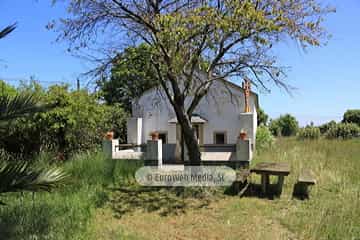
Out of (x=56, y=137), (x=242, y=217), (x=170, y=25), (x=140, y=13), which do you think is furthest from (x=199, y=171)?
(x=56, y=137)

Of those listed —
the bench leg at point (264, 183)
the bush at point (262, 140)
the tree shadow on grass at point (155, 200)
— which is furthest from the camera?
the bush at point (262, 140)

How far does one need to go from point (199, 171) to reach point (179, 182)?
76 centimetres

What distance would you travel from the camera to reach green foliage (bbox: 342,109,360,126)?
1900 inches

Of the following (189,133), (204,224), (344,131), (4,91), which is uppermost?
(344,131)

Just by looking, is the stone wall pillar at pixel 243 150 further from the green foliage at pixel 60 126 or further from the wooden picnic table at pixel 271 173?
the green foliage at pixel 60 126

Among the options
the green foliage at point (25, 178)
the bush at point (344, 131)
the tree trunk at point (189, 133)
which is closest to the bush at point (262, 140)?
the tree trunk at point (189, 133)

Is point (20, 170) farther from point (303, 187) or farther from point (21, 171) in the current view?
point (303, 187)

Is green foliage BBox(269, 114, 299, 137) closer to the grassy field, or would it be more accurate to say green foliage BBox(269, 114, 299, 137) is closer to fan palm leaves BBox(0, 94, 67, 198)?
the grassy field

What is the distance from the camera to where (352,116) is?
49219 mm

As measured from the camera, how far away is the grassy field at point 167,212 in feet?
18.5

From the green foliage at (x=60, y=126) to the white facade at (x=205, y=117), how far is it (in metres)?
5.46

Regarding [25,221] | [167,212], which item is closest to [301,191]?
[167,212]

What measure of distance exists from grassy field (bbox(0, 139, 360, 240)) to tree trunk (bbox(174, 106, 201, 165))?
1475 millimetres

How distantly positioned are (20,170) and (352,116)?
179ft
